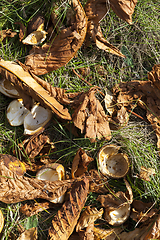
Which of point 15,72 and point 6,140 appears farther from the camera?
point 6,140

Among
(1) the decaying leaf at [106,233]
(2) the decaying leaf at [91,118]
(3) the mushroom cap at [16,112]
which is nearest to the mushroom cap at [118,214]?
(1) the decaying leaf at [106,233]

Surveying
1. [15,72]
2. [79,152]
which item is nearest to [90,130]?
[79,152]

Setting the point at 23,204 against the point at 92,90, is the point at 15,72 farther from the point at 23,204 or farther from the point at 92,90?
the point at 23,204

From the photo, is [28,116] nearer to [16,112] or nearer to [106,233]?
[16,112]

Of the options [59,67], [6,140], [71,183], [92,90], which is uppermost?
[59,67]

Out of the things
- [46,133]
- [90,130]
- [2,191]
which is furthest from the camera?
[46,133]

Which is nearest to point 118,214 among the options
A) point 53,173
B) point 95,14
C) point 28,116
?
point 53,173

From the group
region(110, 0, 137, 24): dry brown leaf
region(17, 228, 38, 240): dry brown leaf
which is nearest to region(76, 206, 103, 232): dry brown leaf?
region(17, 228, 38, 240): dry brown leaf
